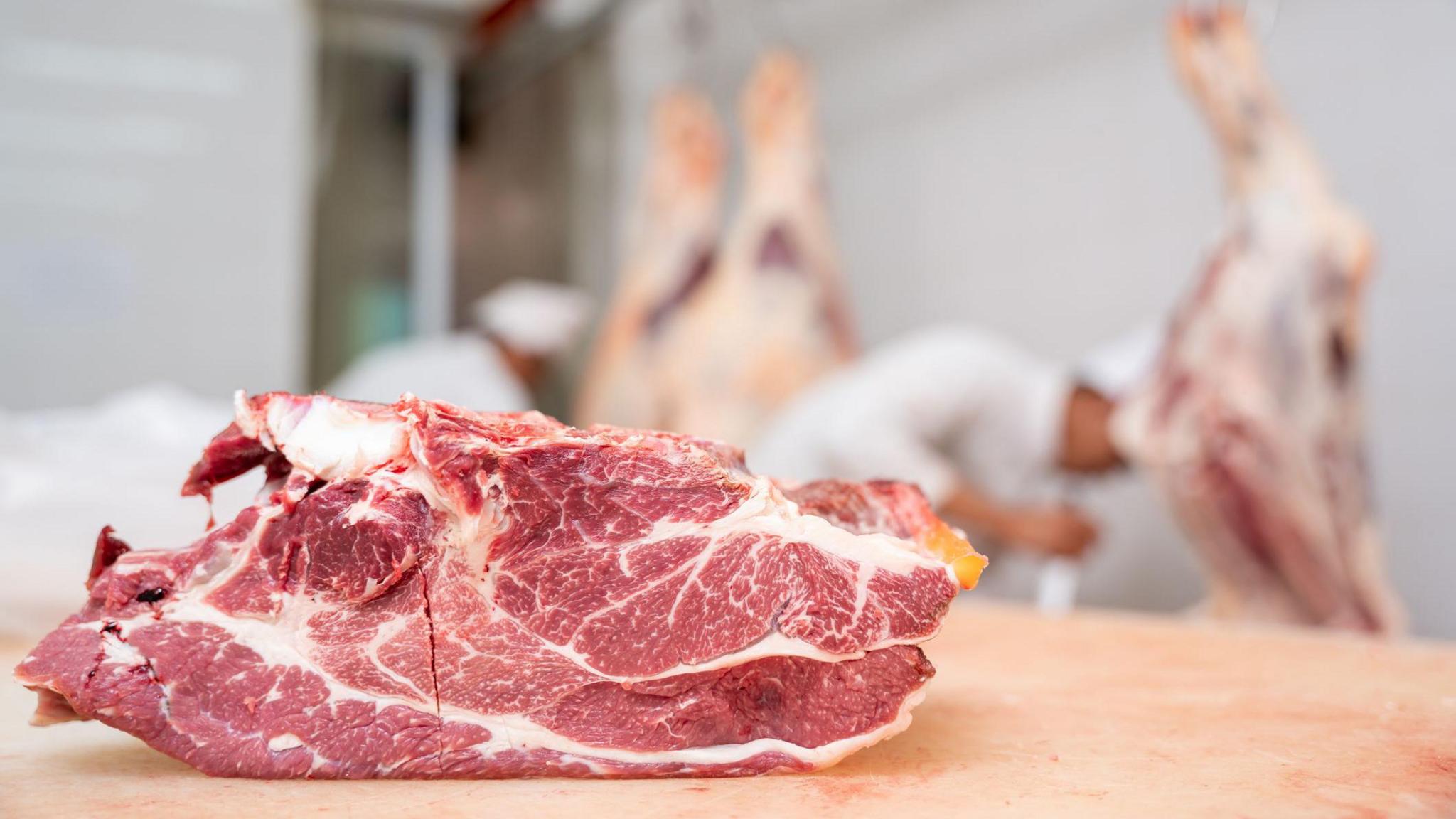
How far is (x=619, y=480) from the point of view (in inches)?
31.9

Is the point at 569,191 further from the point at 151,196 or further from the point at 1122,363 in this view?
the point at 1122,363

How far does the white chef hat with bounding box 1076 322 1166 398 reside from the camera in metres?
2.57

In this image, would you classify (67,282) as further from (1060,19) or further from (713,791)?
(713,791)

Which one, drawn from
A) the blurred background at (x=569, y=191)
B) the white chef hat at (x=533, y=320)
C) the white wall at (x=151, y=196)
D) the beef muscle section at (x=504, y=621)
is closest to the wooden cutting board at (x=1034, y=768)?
the beef muscle section at (x=504, y=621)

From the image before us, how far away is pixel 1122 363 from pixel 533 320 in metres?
2.16

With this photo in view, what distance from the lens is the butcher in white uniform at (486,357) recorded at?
12.2 feet

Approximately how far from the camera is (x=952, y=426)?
3.04 m

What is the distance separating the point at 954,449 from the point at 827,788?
2.61 metres

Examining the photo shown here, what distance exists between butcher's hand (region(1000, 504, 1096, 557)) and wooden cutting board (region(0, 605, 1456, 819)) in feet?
4.81

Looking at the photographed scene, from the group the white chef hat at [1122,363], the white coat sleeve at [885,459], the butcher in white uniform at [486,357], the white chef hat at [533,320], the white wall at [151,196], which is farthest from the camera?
the white chef hat at [533,320]

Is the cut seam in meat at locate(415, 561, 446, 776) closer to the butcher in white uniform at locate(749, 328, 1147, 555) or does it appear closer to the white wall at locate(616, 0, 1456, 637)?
the butcher in white uniform at locate(749, 328, 1147, 555)

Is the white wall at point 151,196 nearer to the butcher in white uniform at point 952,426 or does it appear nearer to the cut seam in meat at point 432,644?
the butcher in white uniform at point 952,426

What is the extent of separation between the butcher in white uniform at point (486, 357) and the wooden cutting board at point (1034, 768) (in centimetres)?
269

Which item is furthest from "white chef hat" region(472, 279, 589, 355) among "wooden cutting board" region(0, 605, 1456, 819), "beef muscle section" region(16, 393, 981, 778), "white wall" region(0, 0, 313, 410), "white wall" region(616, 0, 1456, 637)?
"beef muscle section" region(16, 393, 981, 778)
